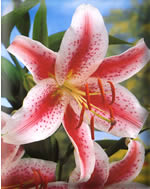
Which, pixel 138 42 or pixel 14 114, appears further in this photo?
pixel 138 42

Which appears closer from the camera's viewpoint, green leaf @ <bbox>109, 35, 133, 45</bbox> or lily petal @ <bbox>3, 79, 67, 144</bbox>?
lily petal @ <bbox>3, 79, 67, 144</bbox>

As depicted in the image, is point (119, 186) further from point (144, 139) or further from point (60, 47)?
point (60, 47)

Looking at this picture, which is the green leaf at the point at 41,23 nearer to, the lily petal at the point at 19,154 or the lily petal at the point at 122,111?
the lily petal at the point at 122,111

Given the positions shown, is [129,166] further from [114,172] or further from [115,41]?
[115,41]

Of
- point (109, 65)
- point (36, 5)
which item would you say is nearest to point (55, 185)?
point (109, 65)

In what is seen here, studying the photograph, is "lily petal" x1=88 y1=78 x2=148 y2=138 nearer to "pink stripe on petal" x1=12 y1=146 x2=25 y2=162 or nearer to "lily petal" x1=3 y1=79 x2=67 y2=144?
"lily petal" x1=3 y1=79 x2=67 y2=144

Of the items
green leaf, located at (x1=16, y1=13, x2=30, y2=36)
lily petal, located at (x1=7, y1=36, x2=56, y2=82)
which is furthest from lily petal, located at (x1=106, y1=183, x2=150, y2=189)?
green leaf, located at (x1=16, y1=13, x2=30, y2=36)
